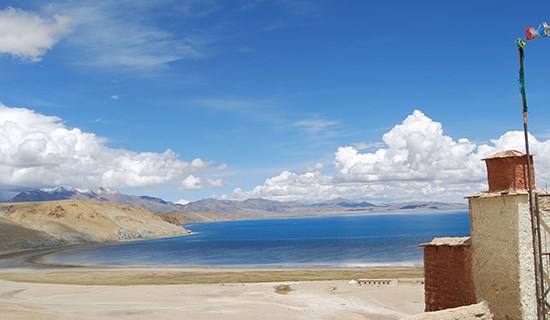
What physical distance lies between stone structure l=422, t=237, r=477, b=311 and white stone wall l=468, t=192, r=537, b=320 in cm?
72

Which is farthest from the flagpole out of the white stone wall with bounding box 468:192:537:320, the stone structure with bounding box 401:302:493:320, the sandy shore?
the sandy shore

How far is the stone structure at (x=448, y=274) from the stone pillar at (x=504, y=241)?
20.2 inches

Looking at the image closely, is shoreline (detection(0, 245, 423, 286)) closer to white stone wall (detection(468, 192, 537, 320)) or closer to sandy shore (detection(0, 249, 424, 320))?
sandy shore (detection(0, 249, 424, 320))

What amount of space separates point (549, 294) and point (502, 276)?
1941mm

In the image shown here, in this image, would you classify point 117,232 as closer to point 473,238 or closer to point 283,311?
point 283,311

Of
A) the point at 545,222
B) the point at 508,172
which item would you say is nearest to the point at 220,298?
the point at 508,172

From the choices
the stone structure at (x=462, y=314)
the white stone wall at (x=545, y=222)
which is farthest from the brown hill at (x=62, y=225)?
the white stone wall at (x=545, y=222)

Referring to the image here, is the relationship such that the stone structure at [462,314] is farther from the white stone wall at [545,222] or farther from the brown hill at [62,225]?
the brown hill at [62,225]

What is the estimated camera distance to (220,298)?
45062mm

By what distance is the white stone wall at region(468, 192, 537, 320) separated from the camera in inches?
708

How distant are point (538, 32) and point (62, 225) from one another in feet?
543

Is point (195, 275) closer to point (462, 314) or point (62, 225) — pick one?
point (462, 314)

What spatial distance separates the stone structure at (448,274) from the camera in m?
20.6

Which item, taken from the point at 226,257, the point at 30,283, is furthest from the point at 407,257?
the point at 30,283
